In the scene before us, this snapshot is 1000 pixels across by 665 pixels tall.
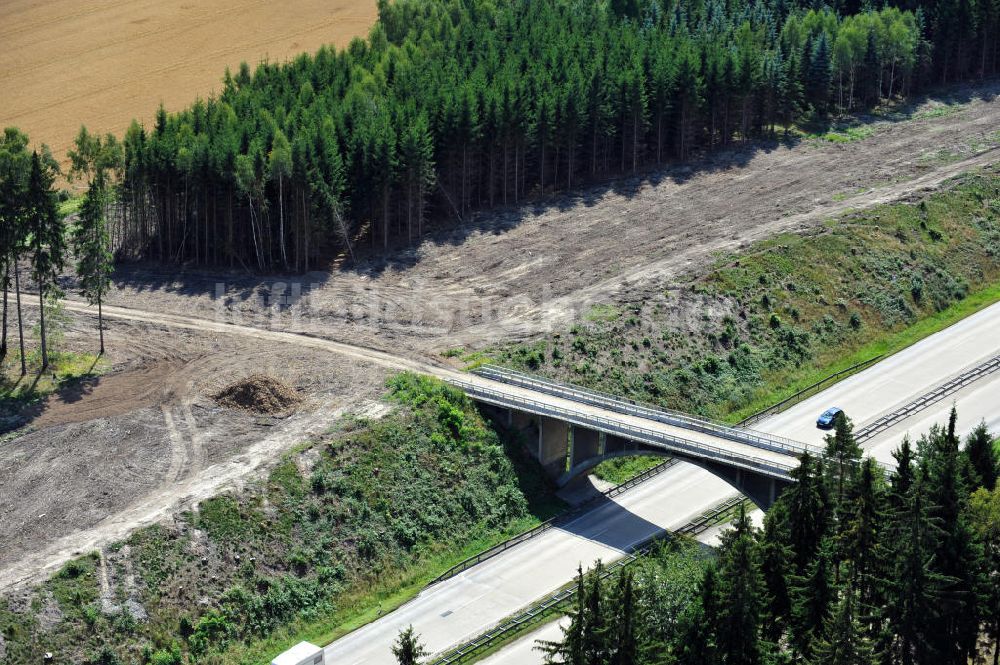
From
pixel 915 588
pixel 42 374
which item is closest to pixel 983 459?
pixel 915 588

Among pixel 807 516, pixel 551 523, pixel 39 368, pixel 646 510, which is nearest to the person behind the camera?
pixel 807 516

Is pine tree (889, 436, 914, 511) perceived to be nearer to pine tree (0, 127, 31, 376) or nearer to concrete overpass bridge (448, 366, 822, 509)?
concrete overpass bridge (448, 366, 822, 509)

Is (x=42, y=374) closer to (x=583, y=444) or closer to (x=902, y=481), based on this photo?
(x=583, y=444)

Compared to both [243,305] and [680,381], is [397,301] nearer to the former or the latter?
[243,305]

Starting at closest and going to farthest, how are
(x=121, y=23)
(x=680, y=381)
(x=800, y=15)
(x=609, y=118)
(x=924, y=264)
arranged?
(x=680, y=381) < (x=924, y=264) < (x=609, y=118) < (x=800, y=15) < (x=121, y=23)

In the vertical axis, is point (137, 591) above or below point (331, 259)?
below

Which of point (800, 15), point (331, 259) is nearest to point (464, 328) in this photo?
point (331, 259)
